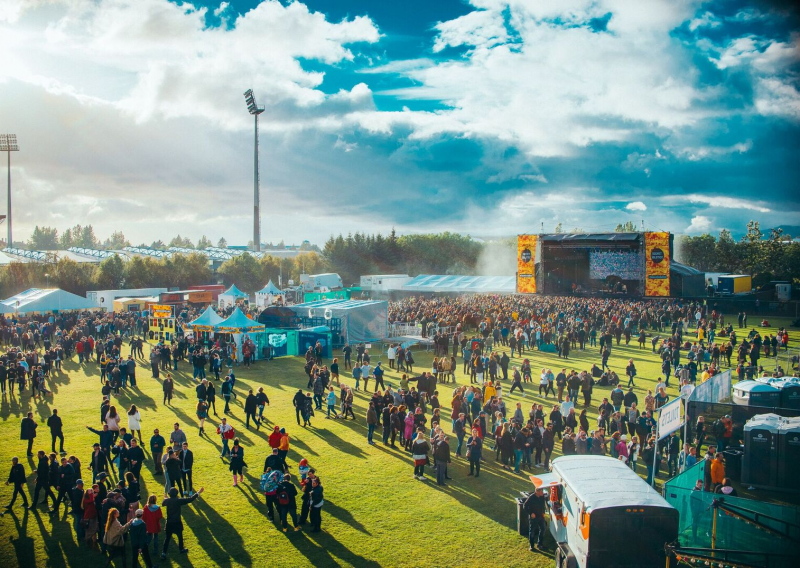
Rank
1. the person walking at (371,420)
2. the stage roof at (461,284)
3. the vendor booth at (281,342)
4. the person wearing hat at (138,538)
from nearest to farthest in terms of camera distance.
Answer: the person wearing hat at (138,538), the person walking at (371,420), the vendor booth at (281,342), the stage roof at (461,284)

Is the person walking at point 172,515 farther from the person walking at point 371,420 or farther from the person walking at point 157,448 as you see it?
the person walking at point 371,420

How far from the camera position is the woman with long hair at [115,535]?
8.16 m

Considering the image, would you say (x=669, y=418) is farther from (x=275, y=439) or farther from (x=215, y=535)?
(x=215, y=535)

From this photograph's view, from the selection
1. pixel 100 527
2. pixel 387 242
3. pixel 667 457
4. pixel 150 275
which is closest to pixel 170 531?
pixel 100 527

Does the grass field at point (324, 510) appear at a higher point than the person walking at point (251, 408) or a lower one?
lower

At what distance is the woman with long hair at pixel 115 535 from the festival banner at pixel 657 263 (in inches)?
1617

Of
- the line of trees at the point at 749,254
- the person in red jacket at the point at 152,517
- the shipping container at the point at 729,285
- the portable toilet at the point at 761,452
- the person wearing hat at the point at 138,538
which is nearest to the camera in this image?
the person wearing hat at the point at 138,538

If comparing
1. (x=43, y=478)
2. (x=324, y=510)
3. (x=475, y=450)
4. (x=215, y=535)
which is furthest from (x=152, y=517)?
(x=475, y=450)

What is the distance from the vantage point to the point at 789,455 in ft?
37.2

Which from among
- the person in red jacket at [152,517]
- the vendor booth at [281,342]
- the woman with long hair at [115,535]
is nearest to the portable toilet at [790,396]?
the person in red jacket at [152,517]

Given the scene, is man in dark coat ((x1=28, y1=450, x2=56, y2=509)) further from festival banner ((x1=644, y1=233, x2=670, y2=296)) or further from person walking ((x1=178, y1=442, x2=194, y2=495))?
festival banner ((x1=644, y1=233, x2=670, y2=296))

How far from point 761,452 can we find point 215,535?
421 inches

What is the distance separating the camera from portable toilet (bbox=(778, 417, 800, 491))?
11211mm

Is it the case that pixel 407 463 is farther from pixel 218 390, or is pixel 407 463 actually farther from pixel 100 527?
pixel 218 390
